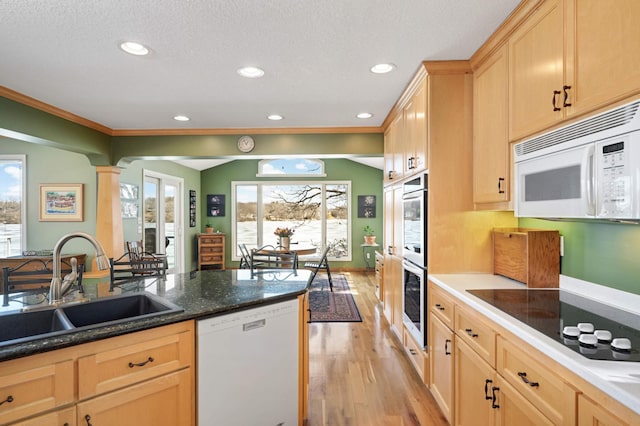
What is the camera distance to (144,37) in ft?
6.48

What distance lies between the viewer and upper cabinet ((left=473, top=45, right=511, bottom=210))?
193cm

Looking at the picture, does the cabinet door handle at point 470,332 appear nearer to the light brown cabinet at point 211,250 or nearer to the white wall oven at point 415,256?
the white wall oven at point 415,256

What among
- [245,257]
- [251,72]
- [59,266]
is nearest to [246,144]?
[251,72]

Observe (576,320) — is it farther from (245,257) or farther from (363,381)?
(245,257)

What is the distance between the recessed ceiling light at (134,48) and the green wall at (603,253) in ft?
9.09

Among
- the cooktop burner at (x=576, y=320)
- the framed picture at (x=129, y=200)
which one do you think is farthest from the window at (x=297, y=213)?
the cooktop burner at (x=576, y=320)

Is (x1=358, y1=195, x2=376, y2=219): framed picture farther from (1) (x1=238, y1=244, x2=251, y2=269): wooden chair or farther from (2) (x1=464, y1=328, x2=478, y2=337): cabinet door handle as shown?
(2) (x1=464, y1=328, x2=478, y2=337): cabinet door handle

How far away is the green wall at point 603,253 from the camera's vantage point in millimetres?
1515

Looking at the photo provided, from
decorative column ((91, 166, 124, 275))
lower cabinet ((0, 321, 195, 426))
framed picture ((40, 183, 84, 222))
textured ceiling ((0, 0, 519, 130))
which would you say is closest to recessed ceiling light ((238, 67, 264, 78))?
textured ceiling ((0, 0, 519, 130))

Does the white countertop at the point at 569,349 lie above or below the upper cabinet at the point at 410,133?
below

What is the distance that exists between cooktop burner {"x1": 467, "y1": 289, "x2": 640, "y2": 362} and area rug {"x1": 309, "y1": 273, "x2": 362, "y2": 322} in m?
2.62

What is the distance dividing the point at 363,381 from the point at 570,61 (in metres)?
2.48

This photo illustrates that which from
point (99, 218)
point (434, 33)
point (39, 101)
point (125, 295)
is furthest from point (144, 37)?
point (99, 218)

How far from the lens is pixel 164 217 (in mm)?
6355
